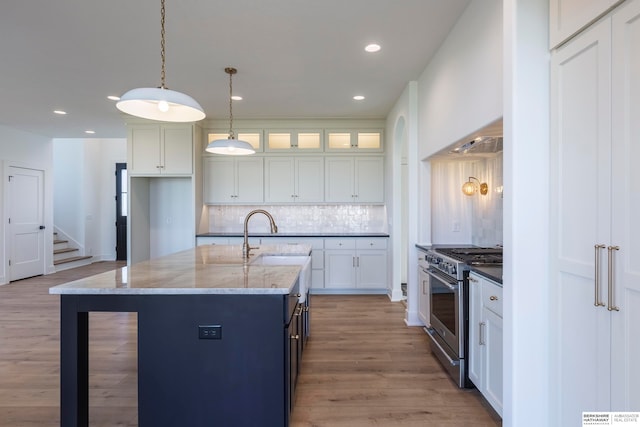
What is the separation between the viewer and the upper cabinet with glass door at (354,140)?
5430mm

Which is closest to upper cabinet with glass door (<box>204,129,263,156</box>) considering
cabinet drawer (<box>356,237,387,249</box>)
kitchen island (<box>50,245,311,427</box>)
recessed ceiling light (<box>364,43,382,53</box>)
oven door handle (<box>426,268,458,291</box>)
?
cabinet drawer (<box>356,237,387,249</box>)

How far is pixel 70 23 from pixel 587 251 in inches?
147

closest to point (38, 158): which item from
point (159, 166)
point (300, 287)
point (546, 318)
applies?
point (159, 166)

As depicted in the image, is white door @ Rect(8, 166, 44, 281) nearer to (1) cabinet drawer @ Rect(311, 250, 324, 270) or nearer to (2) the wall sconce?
(1) cabinet drawer @ Rect(311, 250, 324, 270)

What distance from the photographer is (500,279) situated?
193cm

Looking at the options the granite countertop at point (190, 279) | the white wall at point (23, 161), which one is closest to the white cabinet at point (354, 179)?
the granite countertop at point (190, 279)

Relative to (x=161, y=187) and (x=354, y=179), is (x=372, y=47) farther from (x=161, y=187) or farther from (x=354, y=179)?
(x=161, y=187)

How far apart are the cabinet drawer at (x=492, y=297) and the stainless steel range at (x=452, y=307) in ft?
0.79

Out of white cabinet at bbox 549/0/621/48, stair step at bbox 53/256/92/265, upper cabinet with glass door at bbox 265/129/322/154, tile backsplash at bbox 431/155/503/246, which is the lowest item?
stair step at bbox 53/256/92/265

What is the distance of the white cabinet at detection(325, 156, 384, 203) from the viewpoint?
214 inches

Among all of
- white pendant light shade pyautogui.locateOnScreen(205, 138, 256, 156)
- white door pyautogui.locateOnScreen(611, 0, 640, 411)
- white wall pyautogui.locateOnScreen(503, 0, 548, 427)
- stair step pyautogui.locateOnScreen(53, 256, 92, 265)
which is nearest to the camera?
white door pyautogui.locateOnScreen(611, 0, 640, 411)

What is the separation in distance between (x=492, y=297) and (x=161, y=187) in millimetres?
5454

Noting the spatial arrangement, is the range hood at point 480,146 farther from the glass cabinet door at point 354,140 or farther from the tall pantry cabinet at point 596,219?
the glass cabinet door at point 354,140

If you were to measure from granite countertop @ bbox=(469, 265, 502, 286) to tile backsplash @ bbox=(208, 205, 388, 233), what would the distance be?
3.37 m
